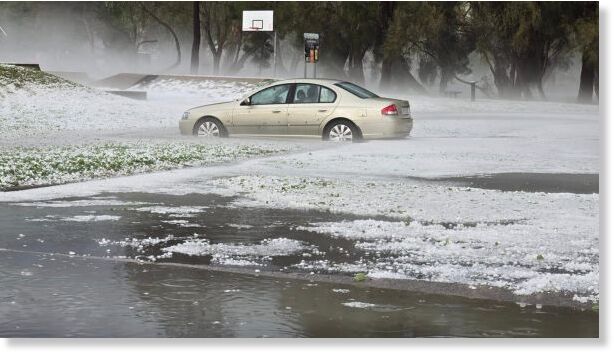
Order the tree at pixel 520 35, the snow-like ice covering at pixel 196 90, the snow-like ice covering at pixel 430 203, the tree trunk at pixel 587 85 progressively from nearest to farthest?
the snow-like ice covering at pixel 430 203
the snow-like ice covering at pixel 196 90
the tree at pixel 520 35
the tree trunk at pixel 587 85

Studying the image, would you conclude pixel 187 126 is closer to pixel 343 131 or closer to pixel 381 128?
pixel 343 131

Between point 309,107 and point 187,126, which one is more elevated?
point 309,107

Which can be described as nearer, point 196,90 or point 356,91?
point 356,91

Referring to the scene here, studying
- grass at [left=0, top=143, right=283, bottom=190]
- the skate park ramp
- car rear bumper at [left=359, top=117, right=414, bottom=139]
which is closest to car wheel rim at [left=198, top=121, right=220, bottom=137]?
grass at [left=0, top=143, right=283, bottom=190]

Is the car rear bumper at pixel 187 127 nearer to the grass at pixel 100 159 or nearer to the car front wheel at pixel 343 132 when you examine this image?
the grass at pixel 100 159

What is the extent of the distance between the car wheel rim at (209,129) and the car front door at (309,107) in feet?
5.37

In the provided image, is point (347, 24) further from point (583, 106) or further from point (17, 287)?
point (17, 287)

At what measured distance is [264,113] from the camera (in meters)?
23.1

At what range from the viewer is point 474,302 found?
7.31 meters

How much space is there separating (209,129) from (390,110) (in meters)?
3.90

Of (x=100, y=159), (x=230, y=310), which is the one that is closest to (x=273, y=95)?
(x=100, y=159)

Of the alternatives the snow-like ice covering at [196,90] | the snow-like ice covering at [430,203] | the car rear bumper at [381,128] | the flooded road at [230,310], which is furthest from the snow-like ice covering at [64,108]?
the flooded road at [230,310]

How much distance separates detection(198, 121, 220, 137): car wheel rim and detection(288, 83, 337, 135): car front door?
1636 mm

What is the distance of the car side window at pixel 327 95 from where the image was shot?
890 inches
